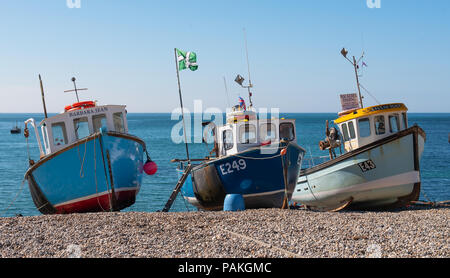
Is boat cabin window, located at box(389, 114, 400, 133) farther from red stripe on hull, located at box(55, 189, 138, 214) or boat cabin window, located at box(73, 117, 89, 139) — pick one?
boat cabin window, located at box(73, 117, 89, 139)

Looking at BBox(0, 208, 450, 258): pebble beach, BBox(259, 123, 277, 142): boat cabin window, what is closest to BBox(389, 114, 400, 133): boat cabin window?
BBox(259, 123, 277, 142): boat cabin window

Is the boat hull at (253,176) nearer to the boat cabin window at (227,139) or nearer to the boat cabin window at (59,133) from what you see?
the boat cabin window at (227,139)

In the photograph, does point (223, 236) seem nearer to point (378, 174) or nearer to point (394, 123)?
point (378, 174)

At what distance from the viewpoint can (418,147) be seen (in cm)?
1533

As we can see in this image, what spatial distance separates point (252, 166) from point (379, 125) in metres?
4.62

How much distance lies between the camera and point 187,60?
674 inches

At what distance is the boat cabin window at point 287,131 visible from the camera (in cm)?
1622

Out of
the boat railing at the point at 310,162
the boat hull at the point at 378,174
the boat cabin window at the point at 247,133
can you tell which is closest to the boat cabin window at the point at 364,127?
the boat hull at the point at 378,174

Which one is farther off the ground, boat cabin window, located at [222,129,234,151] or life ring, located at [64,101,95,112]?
life ring, located at [64,101,95,112]

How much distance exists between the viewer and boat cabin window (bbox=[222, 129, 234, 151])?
16172mm

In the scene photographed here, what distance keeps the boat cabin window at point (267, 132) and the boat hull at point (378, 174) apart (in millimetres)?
2252
